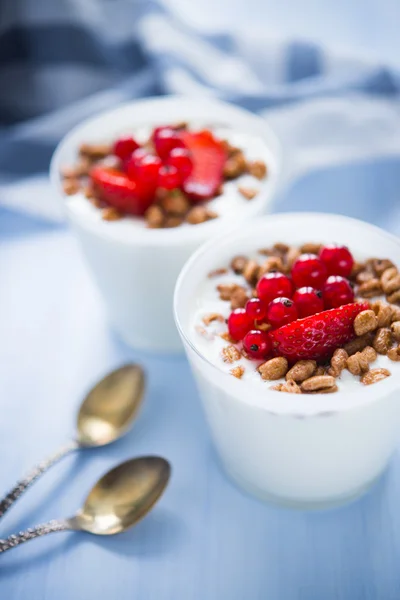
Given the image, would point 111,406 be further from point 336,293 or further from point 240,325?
point 336,293

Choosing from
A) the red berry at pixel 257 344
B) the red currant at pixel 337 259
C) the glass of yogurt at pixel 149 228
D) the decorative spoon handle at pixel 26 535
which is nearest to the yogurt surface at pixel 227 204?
the glass of yogurt at pixel 149 228

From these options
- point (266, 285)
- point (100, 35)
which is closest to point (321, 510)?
point (266, 285)

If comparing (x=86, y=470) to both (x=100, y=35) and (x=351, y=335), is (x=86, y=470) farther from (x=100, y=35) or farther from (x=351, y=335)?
(x=100, y=35)

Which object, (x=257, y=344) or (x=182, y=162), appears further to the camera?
(x=182, y=162)

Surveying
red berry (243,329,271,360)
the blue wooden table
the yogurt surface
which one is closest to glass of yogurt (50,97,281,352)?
the yogurt surface

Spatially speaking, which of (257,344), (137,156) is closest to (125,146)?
(137,156)

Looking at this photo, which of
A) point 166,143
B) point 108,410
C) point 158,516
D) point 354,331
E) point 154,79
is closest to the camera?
point 354,331

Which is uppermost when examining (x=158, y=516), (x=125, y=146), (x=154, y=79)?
(x=125, y=146)

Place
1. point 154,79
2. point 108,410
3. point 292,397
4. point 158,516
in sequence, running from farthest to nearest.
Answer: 1. point 154,79
2. point 108,410
3. point 158,516
4. point 292,397
